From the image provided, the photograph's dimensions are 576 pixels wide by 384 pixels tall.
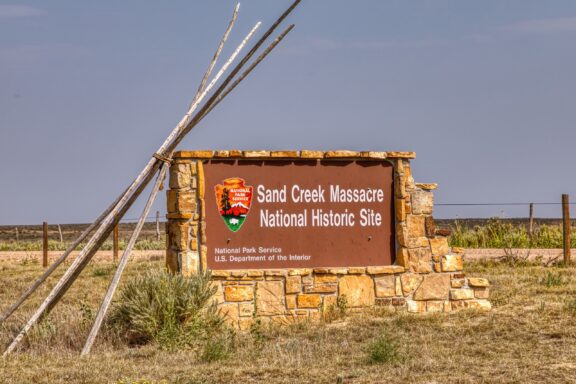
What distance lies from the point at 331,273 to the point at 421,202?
1821 millimetres

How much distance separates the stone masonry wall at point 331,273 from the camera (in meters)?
14.5

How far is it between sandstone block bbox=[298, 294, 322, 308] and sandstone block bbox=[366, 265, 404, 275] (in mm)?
894

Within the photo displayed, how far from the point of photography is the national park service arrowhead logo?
14711 mm

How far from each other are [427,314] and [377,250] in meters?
1.22

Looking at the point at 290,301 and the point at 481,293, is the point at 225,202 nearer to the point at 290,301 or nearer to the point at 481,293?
the point at 290,301

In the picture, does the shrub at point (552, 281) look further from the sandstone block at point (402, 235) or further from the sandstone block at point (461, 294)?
the sandstone block at point (402, 235)

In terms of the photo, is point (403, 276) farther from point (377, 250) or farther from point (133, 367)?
point (133, 367)

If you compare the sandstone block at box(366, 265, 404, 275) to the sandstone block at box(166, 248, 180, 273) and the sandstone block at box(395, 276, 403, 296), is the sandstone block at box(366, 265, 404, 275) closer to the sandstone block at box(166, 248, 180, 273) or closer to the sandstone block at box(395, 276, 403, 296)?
the sandstone block at box(395, 276, 403, 296)

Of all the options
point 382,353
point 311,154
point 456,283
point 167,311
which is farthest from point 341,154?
point 382,353

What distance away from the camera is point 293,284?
14.8 m

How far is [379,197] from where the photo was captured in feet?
50.8

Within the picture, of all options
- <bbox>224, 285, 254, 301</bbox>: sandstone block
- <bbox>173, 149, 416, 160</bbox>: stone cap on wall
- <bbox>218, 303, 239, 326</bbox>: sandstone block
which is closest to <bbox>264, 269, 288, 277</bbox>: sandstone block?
<bbox>224, 285, 254, 301</bbox>: sandstone block

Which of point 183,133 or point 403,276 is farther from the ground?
point 183,133

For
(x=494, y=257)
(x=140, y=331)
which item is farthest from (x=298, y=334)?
(x=494, y=257)
